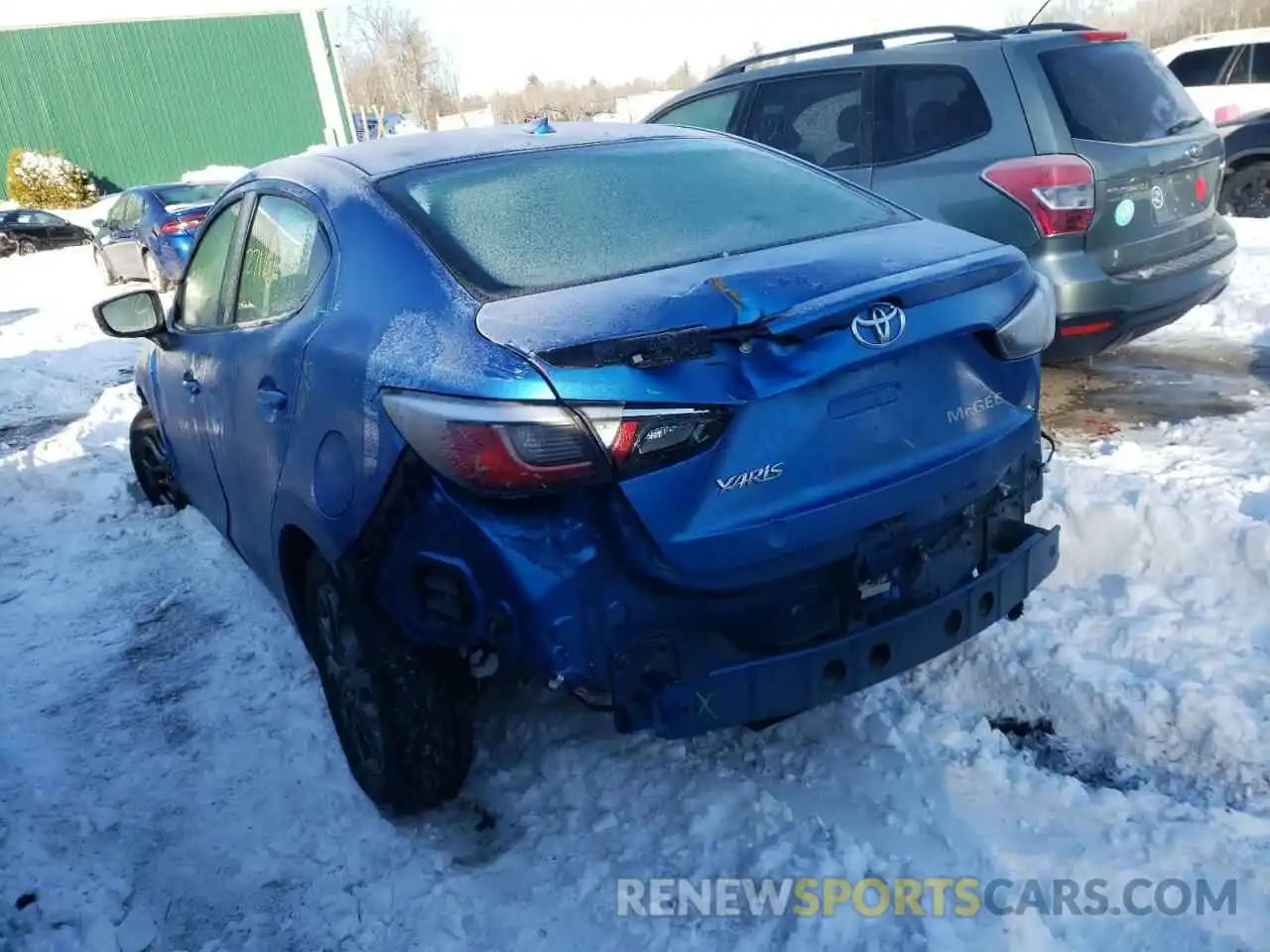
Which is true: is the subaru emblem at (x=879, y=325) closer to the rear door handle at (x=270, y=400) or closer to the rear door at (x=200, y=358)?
the rear door handle at (x=270, y=400)

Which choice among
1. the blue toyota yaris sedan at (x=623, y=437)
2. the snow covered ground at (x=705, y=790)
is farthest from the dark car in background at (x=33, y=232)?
the blue toyota yaris sedan at (x=623, y=437)

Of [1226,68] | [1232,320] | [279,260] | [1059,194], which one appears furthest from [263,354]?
[1226,68]

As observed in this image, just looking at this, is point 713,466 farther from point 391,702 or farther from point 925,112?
point 925,112

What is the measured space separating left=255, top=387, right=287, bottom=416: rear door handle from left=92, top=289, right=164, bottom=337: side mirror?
Answer: 1.23 metres

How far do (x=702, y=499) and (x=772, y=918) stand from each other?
1.00 m

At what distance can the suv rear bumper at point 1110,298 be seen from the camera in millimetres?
4645

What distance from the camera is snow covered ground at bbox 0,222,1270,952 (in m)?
2.38

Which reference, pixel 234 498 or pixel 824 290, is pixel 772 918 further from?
pixel 234 498

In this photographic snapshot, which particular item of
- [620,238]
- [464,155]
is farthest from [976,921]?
[464,155]

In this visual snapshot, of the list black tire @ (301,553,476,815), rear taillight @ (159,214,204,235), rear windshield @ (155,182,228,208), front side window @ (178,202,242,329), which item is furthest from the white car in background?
rear windshield @ (155,182,228,208)

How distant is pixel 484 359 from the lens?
2109 mm

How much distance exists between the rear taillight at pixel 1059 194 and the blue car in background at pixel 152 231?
34.3 ft

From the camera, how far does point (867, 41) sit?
5754 mm

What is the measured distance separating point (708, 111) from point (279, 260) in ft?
12.9
